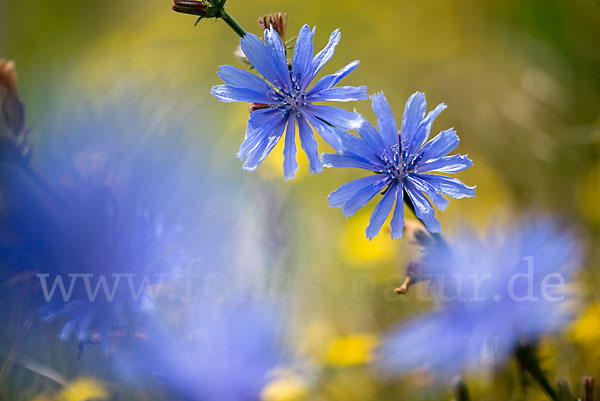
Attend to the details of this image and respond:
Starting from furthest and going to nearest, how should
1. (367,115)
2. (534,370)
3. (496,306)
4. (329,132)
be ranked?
(367,115)
(496,306)
(534,370)
(329,132)

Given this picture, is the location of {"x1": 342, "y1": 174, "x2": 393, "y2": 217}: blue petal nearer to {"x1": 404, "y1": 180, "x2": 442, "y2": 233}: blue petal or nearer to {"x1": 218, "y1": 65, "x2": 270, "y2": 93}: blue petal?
{"x1": 404, "y1": 180, "x2": 442, "y2": 233}: blue petal

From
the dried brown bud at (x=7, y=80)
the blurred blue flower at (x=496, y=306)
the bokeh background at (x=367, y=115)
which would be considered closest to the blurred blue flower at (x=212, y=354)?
the bokeh background at (x=367, y=115)

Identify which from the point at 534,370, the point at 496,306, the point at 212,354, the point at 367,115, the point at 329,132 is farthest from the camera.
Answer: the point at 367,115

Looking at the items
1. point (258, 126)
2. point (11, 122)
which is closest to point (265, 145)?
point (258, 126)

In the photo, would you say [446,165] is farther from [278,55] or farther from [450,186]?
[278,55]

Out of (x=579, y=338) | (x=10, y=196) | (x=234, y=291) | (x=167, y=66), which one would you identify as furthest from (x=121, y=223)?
(x=167, y=66)

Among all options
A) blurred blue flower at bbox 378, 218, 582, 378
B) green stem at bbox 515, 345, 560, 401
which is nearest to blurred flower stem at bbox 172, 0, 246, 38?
blurred blue flower at bbox 378, 218, 582, 378

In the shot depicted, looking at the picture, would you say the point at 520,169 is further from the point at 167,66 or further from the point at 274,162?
the point at 167,66
